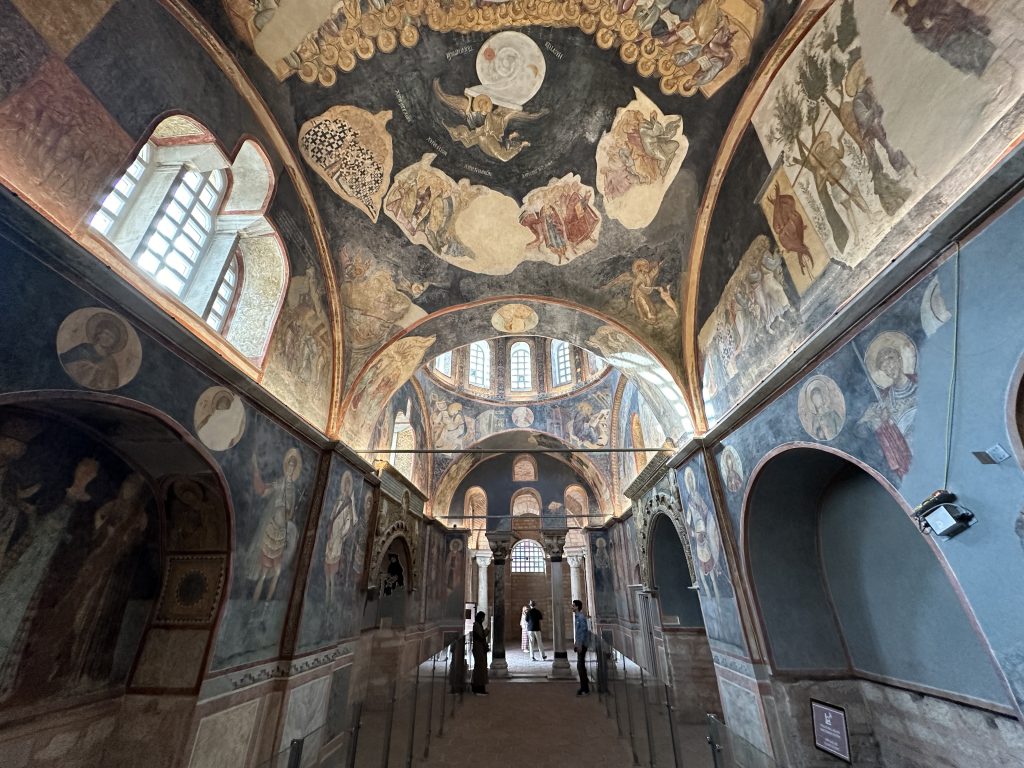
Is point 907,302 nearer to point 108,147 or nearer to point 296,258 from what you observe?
point 108,147

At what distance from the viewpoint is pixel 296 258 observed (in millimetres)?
7652

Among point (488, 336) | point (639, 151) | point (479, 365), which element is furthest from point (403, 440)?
point (639, 151)

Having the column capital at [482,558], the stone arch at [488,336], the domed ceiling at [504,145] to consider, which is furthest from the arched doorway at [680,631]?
the column capital at [482,558]

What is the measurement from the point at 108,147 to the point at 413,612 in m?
14.4

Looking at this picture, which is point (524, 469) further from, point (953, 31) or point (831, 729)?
point (953, 31)

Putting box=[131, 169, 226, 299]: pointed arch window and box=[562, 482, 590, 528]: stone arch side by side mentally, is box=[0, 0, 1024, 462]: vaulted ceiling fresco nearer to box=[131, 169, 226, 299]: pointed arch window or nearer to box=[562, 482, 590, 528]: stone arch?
box=[131, 169, 226, 299]: pointed arch window

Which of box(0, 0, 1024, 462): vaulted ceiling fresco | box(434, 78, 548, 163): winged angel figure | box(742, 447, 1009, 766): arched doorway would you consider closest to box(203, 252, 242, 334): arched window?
box(0, 0, 1024, 462): vaulted ceiling fresco

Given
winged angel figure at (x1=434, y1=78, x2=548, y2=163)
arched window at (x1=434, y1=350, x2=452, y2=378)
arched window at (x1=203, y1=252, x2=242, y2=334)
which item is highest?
arched window at (x1=434, y1=350, x2=452, y2=378)

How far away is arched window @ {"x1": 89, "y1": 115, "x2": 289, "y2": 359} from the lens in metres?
5.28

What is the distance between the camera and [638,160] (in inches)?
303

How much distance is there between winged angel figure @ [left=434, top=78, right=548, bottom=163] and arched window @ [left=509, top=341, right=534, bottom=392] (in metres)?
12.7

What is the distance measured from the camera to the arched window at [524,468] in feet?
71.7

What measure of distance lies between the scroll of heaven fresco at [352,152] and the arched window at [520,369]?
12509mm

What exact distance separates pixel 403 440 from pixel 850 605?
41.6 feet
